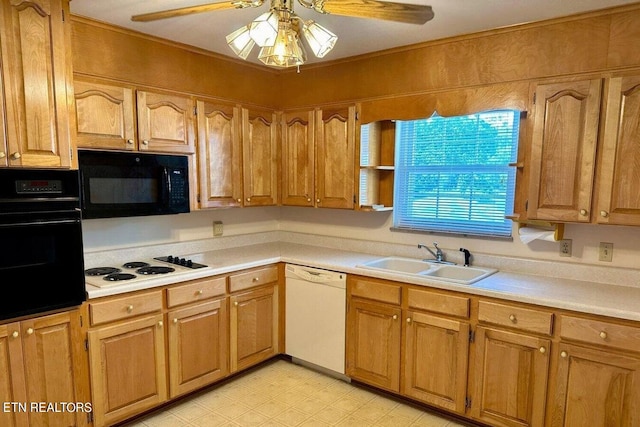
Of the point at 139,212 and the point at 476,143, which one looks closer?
the point at 139,212

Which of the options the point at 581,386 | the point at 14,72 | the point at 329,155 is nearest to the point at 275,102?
the point at 329,155

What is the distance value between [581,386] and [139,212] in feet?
8.87

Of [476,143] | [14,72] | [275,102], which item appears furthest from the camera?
[275,102]

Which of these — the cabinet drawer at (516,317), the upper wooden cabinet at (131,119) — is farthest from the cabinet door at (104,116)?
the cabinet drawer at (516,317)

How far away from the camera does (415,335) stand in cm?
264

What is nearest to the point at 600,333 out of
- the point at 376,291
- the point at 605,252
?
the point at 605,252

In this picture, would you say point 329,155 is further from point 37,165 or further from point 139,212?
point 37,165

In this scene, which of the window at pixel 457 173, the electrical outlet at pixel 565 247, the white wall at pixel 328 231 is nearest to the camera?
the white wall at pixel 328 231

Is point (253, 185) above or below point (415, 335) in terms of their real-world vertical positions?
above

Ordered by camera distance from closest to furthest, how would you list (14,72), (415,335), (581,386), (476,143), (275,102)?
(14,72), (581,386), (415,335), (476,143), (275,102)

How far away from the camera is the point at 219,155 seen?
10.2 feet

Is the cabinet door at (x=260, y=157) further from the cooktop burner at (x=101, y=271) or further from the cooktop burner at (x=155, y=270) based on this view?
the cooktop burner at (x=101, y=271)

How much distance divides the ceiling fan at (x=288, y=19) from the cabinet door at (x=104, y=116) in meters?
0.79

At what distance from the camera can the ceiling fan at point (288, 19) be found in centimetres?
163
